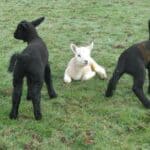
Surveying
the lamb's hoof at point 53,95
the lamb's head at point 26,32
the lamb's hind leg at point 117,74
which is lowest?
the lamb's hoof at point 53,95

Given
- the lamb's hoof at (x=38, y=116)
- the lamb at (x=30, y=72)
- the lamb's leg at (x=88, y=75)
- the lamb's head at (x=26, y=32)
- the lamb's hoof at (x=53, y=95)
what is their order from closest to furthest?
the lamb at (x=30, y=72)
the lamb's hoof at (x=38, y=116)
the lamb's head at (x=26, y=32)
the lamb's hoof at (x=53, y=95)
the lamb's leg at (x=88, y=75)

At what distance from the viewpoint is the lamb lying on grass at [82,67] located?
10.3 meters

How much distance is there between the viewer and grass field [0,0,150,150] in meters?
7.81

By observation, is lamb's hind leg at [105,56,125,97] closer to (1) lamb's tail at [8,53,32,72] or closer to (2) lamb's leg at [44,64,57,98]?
(2) lamb's leg at [44,64,57,98]

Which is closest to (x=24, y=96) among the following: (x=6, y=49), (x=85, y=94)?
(x=85, y=94)

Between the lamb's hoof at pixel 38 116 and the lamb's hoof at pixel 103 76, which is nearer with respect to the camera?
the lamb's hoof at pixel 38 116

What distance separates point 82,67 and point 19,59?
279 cm

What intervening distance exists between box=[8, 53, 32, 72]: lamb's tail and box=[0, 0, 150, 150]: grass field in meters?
0.98

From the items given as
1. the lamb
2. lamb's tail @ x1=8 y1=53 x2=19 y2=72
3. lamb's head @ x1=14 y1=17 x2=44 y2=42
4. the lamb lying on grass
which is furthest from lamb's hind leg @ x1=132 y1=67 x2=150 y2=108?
lamb's tail @ x1=8 y1=53 x2=19 y2=72

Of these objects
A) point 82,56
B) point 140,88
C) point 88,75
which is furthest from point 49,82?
point 140,88

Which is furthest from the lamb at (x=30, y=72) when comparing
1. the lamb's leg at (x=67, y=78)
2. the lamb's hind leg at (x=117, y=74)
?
the lamb's leg at (x=67, y=78)

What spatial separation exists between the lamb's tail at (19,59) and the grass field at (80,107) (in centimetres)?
98

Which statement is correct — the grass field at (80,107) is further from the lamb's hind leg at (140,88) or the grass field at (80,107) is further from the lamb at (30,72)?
the lamb at (30,72)

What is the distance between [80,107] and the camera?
916 cm
